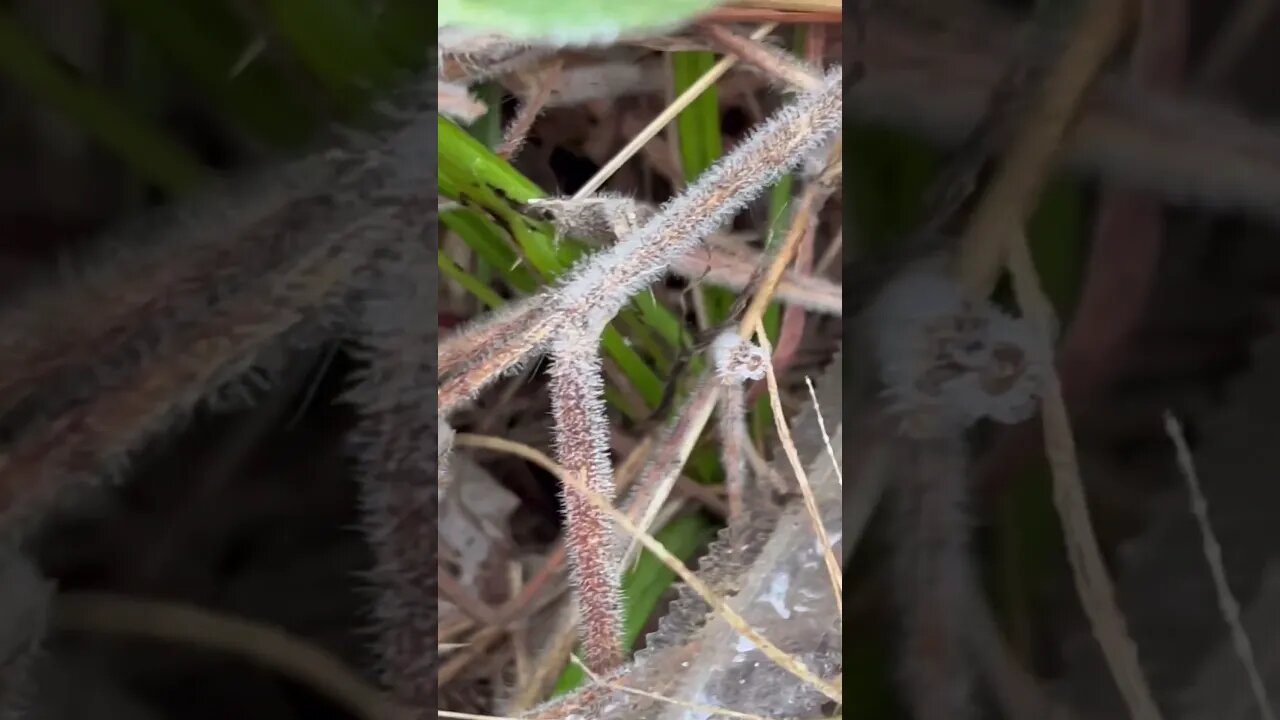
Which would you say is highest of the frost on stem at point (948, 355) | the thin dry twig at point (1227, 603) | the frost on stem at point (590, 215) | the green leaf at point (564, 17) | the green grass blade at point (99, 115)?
the green leaf at point (564, 17)

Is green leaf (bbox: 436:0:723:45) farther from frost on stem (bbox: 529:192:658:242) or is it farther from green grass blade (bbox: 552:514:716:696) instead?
green grass blade (bbox: 552:514:716:696)

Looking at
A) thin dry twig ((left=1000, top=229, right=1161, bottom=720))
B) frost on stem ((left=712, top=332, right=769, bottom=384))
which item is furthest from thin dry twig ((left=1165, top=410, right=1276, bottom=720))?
frost on stem ((left=712, top=332, right=769, bottom=384))

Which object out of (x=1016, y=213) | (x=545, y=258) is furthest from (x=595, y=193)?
(x=1016, y=213)

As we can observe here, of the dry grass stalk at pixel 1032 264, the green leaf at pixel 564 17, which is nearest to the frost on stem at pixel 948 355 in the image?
the dry grass stalk at pixel 1032 264

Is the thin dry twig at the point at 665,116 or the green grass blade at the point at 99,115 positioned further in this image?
the thin dry twig at the point at 665,116

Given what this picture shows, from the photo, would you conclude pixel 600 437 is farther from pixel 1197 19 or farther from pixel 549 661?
pixel 1197 19

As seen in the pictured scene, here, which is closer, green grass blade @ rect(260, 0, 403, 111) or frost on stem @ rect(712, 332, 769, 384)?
green grass blade @ rect(260, 0, 403, 111)

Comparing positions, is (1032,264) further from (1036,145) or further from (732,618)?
(732,618)

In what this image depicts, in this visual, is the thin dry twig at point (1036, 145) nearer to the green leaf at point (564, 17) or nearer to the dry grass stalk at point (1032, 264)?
the dry grass stalk at point (1032, 264)

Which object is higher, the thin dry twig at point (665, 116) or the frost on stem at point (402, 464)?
the thin dry twig at point (665, 116)
